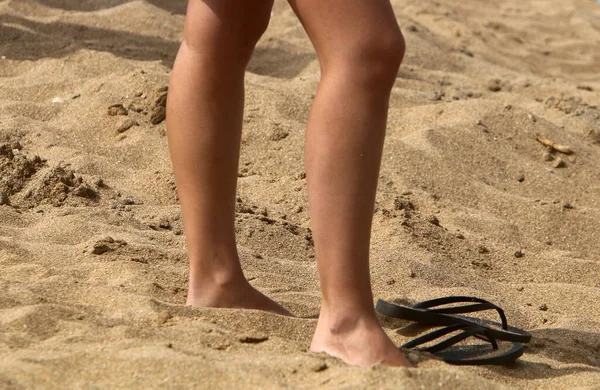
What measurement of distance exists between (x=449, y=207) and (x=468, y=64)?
11.1ft

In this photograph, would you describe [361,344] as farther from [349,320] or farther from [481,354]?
[481,354]

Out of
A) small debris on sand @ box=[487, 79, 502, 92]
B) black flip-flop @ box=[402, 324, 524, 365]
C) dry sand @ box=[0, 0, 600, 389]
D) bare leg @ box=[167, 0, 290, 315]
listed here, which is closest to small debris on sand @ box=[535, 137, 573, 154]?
dry sand @ box=[0, 0, 600, 389]

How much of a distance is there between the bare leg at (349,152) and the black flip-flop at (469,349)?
25 centimetres

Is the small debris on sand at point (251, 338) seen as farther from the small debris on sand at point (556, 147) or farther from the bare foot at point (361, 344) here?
the small debris on sand at point (556, 147)

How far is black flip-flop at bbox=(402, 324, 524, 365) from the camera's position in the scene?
1.97m

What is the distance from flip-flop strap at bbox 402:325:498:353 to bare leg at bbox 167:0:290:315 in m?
0.36

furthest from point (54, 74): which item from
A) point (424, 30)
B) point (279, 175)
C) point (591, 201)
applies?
point (424, 30)

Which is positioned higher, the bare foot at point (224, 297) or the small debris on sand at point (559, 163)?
the bare foot at point (224, 297)

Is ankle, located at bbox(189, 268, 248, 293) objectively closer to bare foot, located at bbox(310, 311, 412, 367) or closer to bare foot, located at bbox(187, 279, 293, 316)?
bare foot, located at bbox(187, 279, 293, 316)

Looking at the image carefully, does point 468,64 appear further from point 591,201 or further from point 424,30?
point 591,201

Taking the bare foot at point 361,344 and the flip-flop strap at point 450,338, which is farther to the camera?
the flip-flop strap at point 450,338

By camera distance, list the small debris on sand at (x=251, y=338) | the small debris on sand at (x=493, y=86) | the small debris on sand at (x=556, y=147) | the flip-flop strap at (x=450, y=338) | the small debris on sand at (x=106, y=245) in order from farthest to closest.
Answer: the small debris on sand at (x=493, y=86) → the small debris on sand at (x=556, y=147) → the small debris on sand at (x=106, y=245) → the flip-flop strap at (x=450, y=338) → the small debris on sand at (x=251, y=338)

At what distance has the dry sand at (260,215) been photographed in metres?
1.77

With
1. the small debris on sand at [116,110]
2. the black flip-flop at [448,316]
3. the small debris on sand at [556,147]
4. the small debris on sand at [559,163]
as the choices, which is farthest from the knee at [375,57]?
the small debris on sand at [556,147]
